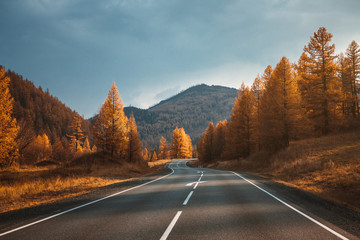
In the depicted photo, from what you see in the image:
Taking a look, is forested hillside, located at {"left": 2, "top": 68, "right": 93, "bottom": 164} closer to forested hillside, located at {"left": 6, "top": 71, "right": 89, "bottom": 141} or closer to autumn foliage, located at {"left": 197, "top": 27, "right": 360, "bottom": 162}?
forested hillside, located at {"left": 6, "top": 71, "right": 89, "bottom": 141}

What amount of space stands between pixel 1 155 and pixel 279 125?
108 feet

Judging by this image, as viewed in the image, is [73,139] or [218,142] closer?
[73,139]

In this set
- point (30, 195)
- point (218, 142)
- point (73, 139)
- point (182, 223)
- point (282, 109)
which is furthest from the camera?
point (218, 142)

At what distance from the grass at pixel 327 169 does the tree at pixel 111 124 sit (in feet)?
75.1

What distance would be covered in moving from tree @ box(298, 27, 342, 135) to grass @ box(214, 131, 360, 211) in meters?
6.40

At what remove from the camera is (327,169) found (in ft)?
48.5

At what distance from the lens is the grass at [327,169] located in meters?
10.1

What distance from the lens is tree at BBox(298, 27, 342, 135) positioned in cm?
2858

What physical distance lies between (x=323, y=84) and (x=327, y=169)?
19821 mm

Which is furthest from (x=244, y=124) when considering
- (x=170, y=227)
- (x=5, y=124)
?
(x=170, y=227)

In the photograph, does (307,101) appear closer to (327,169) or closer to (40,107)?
(327,169)

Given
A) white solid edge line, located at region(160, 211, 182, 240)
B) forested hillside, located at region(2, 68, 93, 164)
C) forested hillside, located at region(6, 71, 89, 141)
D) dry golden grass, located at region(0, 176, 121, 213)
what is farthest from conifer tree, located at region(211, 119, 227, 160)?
forested hillside, located at region(6, 71, 89, 141)

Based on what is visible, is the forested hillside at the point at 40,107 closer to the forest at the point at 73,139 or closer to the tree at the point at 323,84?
the forest at the point at 73,139

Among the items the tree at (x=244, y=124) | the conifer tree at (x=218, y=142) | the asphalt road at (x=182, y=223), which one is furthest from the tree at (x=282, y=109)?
the conifer tree at (x=218, y=142)
